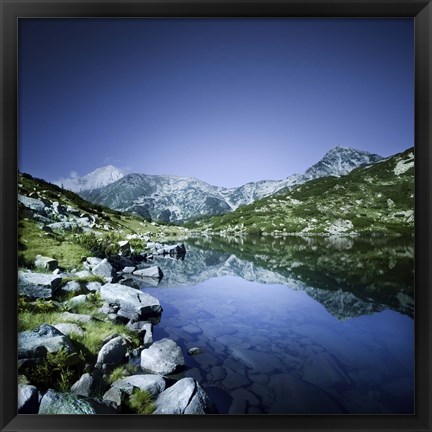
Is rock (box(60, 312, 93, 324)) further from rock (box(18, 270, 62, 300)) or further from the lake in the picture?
the lake

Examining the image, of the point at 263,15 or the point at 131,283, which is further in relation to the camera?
the point at 131,283

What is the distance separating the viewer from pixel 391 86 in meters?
3.38

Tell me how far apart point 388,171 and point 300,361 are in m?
3.20

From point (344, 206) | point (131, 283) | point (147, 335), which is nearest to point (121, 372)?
point (147, 335)

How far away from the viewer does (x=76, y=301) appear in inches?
147

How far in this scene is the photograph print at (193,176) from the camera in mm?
2887

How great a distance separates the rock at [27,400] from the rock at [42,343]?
0.84 ft

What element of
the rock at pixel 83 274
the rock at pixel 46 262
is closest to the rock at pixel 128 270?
the rock at pixel 83 274

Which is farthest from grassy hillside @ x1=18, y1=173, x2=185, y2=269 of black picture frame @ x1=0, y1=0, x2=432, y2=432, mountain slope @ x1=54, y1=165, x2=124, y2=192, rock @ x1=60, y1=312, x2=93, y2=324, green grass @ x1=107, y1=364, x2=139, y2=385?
green grass @ x1=107, y1=364, x2=139, y2=385

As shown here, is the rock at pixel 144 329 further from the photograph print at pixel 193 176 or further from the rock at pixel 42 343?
the rock at pixel 42 343

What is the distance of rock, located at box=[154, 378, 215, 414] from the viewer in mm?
2615

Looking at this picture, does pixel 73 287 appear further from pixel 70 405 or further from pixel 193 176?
pixel 193 176

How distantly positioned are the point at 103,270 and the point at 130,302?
49.1 inches

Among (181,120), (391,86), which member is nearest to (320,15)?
(391,86)
